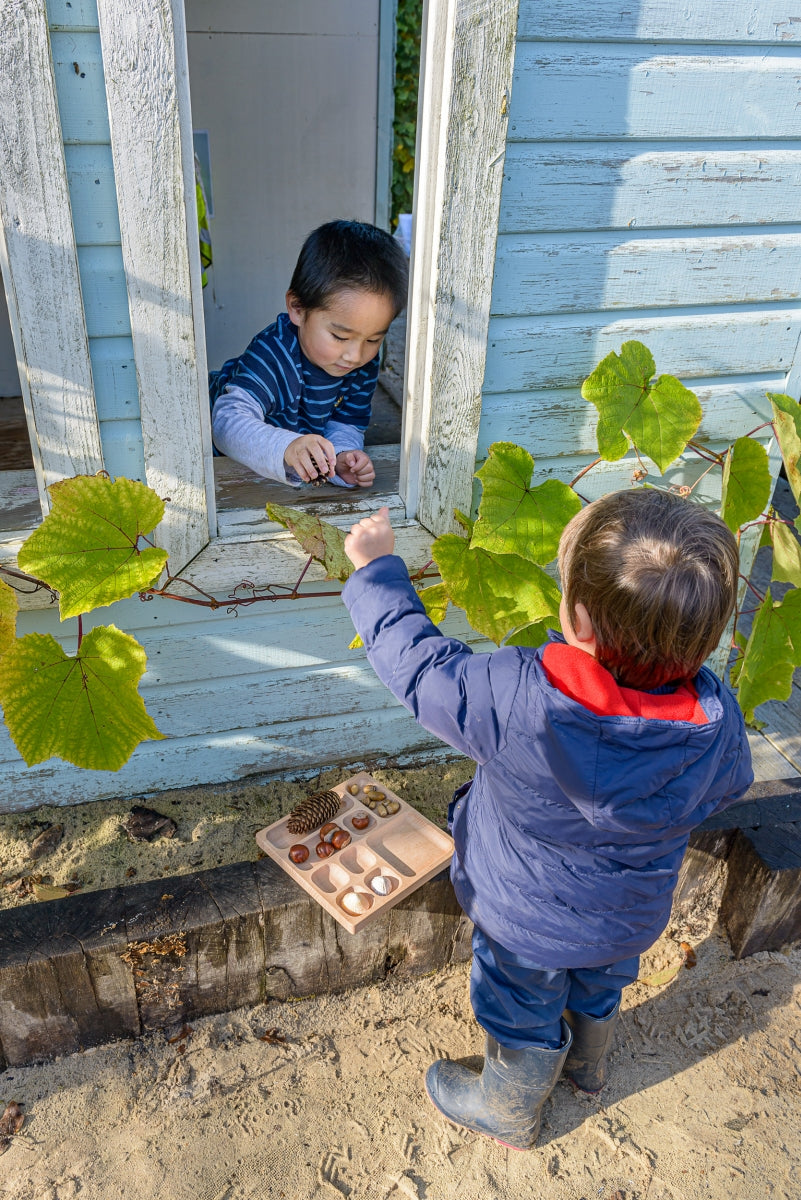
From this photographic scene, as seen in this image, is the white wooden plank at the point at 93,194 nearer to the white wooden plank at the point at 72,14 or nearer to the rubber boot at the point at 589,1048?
the white wooden plank at the point at 72,14

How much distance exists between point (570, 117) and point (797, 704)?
205 centimetres

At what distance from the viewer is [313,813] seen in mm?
1895

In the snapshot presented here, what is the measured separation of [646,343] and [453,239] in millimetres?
575

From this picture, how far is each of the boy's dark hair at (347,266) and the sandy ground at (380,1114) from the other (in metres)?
1.73

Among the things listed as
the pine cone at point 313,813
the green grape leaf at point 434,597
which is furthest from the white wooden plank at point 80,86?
the pine cone at point 313,813

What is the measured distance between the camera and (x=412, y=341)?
1933 millimetres

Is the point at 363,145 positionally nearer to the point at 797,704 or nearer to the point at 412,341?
the point at 412,341

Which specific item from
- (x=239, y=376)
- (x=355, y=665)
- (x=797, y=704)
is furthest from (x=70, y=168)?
(x=797, y=704)

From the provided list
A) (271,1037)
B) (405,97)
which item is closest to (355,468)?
(271,1037)

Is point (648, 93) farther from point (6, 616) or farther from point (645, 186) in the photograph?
point (6, 616)

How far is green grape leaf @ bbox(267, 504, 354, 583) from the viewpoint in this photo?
170cm

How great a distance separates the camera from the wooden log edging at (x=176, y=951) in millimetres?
1575

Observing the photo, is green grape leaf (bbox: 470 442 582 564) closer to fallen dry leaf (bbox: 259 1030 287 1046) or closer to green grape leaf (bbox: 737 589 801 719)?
green grape leaf (bbox: 737 589 801 719)

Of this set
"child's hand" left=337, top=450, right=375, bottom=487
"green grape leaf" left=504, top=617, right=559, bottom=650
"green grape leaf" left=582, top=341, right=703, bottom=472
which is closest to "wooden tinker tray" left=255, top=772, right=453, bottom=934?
"green grape leaf" left=504, top=617, right=559, bottom=650
